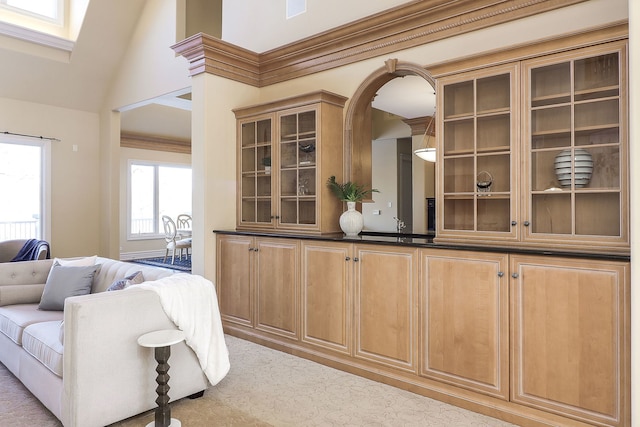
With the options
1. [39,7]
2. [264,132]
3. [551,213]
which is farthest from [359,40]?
[39,7]

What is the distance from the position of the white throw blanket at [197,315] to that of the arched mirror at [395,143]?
1.76m

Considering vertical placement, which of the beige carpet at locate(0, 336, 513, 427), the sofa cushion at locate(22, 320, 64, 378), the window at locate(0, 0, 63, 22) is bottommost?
the beige carpet at locate(0, 336, 513, 427)

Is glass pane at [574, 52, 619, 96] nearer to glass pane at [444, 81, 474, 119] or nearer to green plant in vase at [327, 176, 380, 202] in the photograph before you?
glass pane at [444, 81, 474, 119]

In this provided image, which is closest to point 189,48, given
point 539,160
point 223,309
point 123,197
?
point 223,309

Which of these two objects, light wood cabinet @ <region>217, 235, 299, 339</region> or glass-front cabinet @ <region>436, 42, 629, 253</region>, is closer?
glass-front cabinet @ <region>436, 42, 629, 253</region>

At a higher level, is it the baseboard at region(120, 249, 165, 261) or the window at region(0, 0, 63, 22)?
the window at region(0, 0, 63, 22)

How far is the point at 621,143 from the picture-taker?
7.67 feet

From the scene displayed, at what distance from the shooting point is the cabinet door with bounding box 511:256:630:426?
2205 millimetres

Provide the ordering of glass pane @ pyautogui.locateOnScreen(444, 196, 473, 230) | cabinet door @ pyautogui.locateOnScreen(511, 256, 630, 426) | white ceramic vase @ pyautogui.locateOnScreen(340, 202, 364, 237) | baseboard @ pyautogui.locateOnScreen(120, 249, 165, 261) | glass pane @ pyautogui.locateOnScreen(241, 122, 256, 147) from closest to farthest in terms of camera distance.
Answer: cabinet door @ pyautogui.locateOnScreen(511, 256, 630, 426)
glass pane @ pyautogui.locateOnScreen(444, 196, 473, 230)
white ceramic vase @ pyautogui.locateOnScreen(340, 202, 364, 237)
glass pane @ pyautogui.locateOnScreen(241, 122, 256, 147)
baseboard @ pyautogui.locateOnScreen(120, 249, 165, 261)

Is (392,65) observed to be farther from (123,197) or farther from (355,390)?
(123,197)

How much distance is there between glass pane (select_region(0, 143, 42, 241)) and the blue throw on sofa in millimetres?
1062

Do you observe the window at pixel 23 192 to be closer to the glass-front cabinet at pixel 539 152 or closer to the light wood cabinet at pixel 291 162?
the light wood cabinet at pixel 291 162

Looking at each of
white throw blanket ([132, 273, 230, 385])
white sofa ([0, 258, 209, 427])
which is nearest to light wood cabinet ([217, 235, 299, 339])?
white throw blanket ([132, 273, 230, 385])

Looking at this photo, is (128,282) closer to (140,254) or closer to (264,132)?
(264,132)
